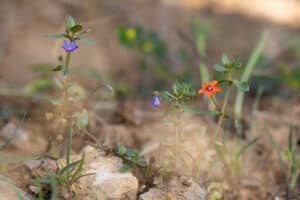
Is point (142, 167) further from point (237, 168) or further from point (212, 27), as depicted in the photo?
point (212, 27)

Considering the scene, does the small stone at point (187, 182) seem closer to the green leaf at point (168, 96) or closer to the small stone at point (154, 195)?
the small stone at point (154, 195)

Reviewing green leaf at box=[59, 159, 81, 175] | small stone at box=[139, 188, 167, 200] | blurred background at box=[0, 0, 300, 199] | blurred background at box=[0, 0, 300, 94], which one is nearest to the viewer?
green leaf at box=[59, 159, 81, 175]

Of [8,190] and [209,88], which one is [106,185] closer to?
[8,190]

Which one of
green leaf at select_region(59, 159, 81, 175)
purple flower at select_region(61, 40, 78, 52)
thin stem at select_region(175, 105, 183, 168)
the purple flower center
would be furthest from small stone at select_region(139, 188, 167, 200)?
purple flower at select_region(61, 40, 78, 52)

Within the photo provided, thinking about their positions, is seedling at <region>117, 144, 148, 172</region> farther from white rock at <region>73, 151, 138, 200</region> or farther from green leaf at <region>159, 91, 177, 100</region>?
green leaf at <region>159, 91, 177, 100</region>

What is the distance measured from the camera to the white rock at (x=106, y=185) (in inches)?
76.7

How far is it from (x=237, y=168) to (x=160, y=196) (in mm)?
506

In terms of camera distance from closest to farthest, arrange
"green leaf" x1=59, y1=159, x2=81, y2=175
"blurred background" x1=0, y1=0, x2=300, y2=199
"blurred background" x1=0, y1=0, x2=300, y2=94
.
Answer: "green leaf" x1=59, y1=159, x2=81, y2=175 < "blurred background" x1=0, y1=0, x2=300, y2=199 < "blurred background" x1=0, y1=0, x2=300, y2=94

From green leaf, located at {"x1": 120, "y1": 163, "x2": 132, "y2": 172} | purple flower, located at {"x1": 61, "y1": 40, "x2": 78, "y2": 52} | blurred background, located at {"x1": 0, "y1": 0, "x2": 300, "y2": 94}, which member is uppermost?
blurred background, located at {"x1": 0, "y1": 0, "x2": 300, "y2": 94}

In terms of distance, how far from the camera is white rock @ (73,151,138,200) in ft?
6.39

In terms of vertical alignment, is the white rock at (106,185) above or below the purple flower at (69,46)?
below

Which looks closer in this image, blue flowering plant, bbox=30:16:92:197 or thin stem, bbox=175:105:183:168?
blue flowering plant, bbox=30:16:92:197

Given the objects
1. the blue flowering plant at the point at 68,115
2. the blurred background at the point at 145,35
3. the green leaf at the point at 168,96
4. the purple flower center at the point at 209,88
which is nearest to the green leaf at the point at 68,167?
the blue flowering plant at the point at 68,115

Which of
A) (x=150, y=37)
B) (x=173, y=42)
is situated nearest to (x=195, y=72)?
(x=150, y=37)
